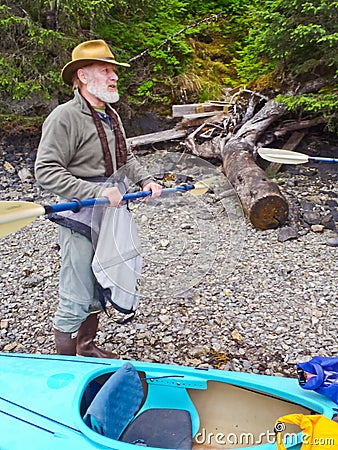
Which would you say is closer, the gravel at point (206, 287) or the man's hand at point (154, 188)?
the man's hand at point (154, 188)

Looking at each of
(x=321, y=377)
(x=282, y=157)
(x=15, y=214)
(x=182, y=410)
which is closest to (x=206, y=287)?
(x=282, y=157)

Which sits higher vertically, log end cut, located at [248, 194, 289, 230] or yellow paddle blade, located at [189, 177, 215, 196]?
yellow paddle blade, located at [189, 177, 215, 196]

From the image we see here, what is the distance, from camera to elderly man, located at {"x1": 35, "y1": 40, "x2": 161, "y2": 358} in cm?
246

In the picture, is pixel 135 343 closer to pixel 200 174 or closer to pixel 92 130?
pixel 200 174

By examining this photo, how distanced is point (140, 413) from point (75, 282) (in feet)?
2.61

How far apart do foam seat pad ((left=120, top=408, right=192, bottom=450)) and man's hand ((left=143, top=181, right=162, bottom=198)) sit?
114 cm

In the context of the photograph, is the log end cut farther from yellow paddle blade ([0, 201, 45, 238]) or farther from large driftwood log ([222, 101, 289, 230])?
yellow paddle blade ([0, 201, 45, 238])

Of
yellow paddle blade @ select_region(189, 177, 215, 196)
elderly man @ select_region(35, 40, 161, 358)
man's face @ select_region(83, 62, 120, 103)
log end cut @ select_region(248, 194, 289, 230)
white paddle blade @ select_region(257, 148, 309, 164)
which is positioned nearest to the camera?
elderly man @ select_region(35, 40, 161, 358)

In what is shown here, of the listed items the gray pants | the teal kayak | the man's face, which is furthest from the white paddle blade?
the teal kayak

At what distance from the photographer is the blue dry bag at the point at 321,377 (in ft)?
6.72

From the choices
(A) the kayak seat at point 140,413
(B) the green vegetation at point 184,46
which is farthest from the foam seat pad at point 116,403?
(B) the green vegetation at point 184,46

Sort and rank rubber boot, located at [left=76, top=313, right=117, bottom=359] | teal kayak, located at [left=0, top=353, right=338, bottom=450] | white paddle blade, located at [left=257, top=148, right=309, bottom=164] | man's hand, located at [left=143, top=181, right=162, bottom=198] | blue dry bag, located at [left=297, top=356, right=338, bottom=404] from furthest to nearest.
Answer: white paddle blade, located at [left=257, top=148, right=309, bottom=164], rubber boot, located at [left=76, top=313, right=117, bottom=359], man's hand, located at [left=143, top=181, right=162, bottom=198], blue dry bag, located at [left=297, top=356, right=338, bottom=404], teal kayak, located at [left=0, top=353, right=338, bottom=450]

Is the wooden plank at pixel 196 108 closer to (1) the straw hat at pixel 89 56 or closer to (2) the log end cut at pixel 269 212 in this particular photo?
(2) the log end cut at pixel 269 212

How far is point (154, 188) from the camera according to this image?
2752mm
